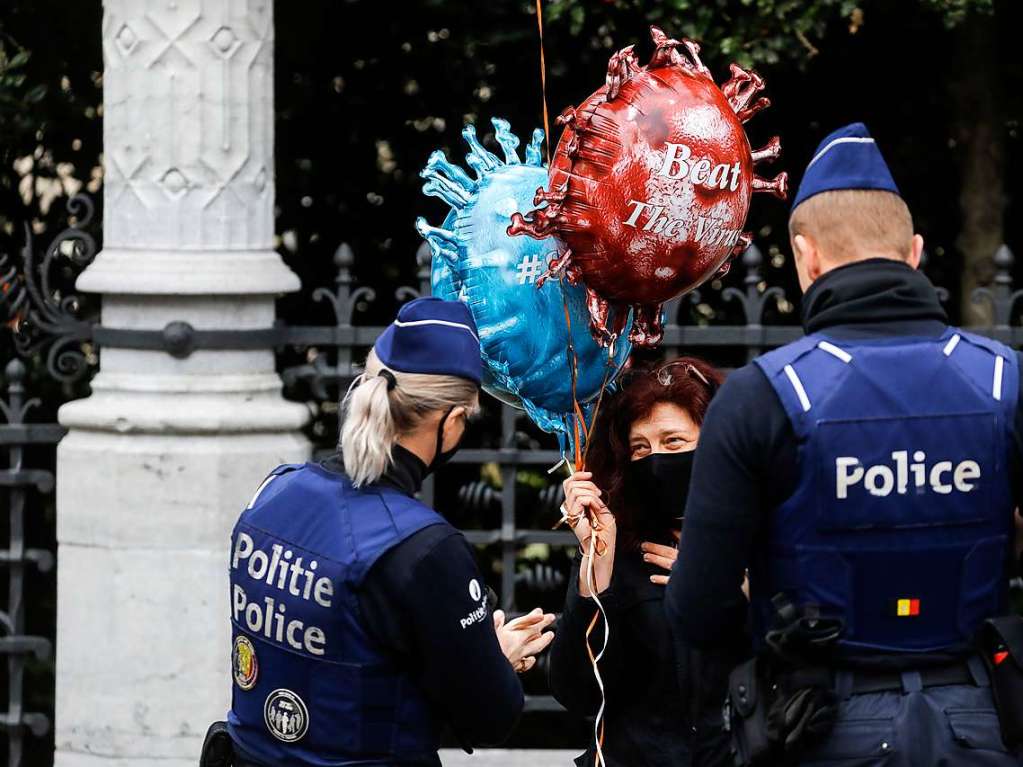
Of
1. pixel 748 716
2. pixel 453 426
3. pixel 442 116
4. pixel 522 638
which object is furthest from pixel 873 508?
pixel 442 116

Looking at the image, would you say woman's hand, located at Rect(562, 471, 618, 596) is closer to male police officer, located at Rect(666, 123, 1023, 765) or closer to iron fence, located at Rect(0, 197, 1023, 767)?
male police officer, located at Rect(666, 123, 1023, 765)

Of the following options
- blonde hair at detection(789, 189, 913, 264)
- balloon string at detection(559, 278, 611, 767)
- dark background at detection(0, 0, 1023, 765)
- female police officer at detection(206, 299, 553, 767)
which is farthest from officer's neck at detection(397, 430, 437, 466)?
dark background at detection(0, 0, 1023, 765)

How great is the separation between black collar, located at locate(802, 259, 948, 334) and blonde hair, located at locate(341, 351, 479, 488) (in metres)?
0.62

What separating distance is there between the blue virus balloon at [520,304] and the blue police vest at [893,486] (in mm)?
805

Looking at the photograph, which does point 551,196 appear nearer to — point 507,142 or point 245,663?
point 507,142

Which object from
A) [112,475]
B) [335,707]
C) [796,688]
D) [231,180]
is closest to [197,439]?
[112,475]

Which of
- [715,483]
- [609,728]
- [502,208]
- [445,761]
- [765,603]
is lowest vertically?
[445,761]

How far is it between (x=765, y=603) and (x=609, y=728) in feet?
2.44

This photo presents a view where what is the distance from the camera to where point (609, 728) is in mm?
3588

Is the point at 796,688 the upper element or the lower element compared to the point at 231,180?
lower

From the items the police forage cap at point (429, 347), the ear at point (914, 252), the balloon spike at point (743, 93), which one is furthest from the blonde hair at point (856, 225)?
the balloon spike at point (743, 93)

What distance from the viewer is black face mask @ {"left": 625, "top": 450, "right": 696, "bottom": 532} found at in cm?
359

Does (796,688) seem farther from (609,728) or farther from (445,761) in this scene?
(445,761)

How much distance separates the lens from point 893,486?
2852 mm
